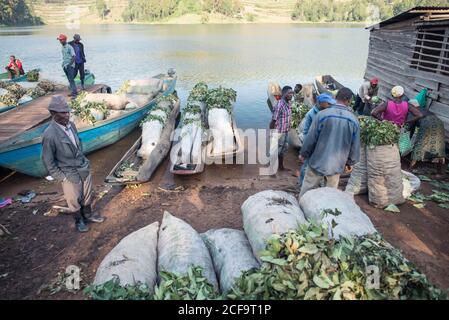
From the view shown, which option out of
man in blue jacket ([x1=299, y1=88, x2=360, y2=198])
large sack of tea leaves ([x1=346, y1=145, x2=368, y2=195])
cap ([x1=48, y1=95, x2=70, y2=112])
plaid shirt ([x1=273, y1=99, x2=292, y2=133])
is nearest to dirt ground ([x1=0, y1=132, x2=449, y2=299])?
large sack of tea leaves ([x1=346, y1=145, x2=368, y2=195])

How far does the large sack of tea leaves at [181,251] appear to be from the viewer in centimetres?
394

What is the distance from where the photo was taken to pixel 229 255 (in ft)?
13.9

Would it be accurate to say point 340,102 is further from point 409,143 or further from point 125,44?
point 125,44

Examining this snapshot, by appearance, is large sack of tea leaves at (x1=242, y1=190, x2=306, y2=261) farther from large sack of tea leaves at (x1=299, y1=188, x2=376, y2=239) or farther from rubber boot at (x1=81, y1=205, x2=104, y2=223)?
rubber boot at (x1=81, y1=205, x2=104, y2=223)

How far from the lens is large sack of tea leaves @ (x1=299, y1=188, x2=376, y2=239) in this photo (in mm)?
4012

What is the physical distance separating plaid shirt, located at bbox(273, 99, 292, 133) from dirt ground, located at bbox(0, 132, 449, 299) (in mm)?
1513

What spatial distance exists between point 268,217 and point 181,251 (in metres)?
1.26

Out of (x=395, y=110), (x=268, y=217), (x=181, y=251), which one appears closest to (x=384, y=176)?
(x=395, y=110)

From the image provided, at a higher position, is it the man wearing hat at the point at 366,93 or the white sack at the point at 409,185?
the man wearing hat at the point at 366,93

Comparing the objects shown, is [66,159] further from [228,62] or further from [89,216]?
[228,62]

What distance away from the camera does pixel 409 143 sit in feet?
29.1

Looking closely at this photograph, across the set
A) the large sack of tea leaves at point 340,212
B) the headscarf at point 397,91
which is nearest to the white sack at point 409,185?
the headscarf at point 397,91

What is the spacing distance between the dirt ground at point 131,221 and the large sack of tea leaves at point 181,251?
5.12 feet

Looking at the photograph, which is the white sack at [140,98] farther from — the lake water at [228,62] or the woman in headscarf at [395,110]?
the woman in headscarf at [395,110]
